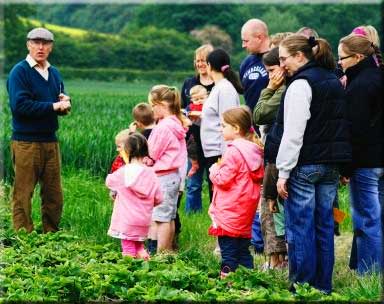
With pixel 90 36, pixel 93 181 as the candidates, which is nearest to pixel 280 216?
pixel 93 181

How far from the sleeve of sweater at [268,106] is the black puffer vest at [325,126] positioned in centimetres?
69

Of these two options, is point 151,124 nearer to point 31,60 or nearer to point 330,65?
point 31,60

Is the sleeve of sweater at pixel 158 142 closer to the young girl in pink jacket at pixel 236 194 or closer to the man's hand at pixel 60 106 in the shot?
the man's hand at pixel 60 106

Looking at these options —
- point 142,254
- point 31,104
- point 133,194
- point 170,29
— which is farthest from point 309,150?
point 170,29

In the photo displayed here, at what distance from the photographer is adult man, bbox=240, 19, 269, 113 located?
8914 millimetres

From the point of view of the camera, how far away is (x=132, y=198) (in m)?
7.96

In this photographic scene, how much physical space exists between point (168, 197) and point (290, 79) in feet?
7.38

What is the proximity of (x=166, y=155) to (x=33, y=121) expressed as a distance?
1.49 m

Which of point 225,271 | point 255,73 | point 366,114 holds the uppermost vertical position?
point 255,73

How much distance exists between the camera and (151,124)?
890 centimetres

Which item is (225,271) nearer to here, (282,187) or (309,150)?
(282,187)

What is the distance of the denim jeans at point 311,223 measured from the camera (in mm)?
6719

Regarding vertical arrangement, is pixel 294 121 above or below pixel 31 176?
above

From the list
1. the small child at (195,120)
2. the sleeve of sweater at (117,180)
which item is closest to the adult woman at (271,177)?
the sleeve of sweater at (117,180)
